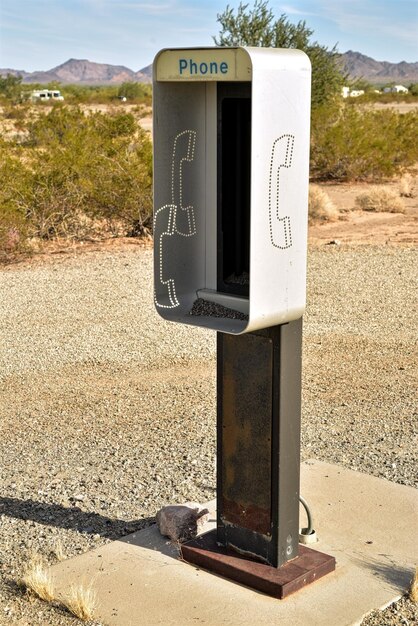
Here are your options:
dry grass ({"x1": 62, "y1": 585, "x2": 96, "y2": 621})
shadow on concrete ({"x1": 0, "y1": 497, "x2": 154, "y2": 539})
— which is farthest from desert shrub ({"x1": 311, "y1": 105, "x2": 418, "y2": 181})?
A: dry grass ({"x1": 62, "y1": 585, "x2": 96, "y2": 621})

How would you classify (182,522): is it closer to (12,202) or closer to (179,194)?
(179,194)

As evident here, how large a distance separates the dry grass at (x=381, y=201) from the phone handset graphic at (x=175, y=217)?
54.0 ft

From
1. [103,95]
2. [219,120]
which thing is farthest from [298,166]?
[103,95]

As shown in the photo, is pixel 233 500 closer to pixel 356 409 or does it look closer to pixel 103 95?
pixel 356 409

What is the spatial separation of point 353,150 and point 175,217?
21336 millimetres

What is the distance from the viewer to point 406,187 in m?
24.2

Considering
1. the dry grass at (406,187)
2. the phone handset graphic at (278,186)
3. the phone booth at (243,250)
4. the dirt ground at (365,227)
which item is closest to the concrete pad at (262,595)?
the phone booth at (243,250)

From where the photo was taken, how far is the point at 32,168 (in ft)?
56.0

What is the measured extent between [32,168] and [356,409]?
1026 centimetres

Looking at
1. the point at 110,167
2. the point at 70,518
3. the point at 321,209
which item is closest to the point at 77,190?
the point at 110,167

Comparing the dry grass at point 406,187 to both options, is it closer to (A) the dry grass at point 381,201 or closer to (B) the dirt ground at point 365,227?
(B) the dirt ground at point 365,227

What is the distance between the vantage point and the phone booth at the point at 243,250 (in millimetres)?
4473

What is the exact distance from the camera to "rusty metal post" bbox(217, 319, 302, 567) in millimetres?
4797

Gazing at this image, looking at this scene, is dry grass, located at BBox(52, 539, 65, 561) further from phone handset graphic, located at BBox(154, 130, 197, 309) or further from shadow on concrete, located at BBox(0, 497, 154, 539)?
phone handset graphic, located at BBox(154, 130, 197, 309)
